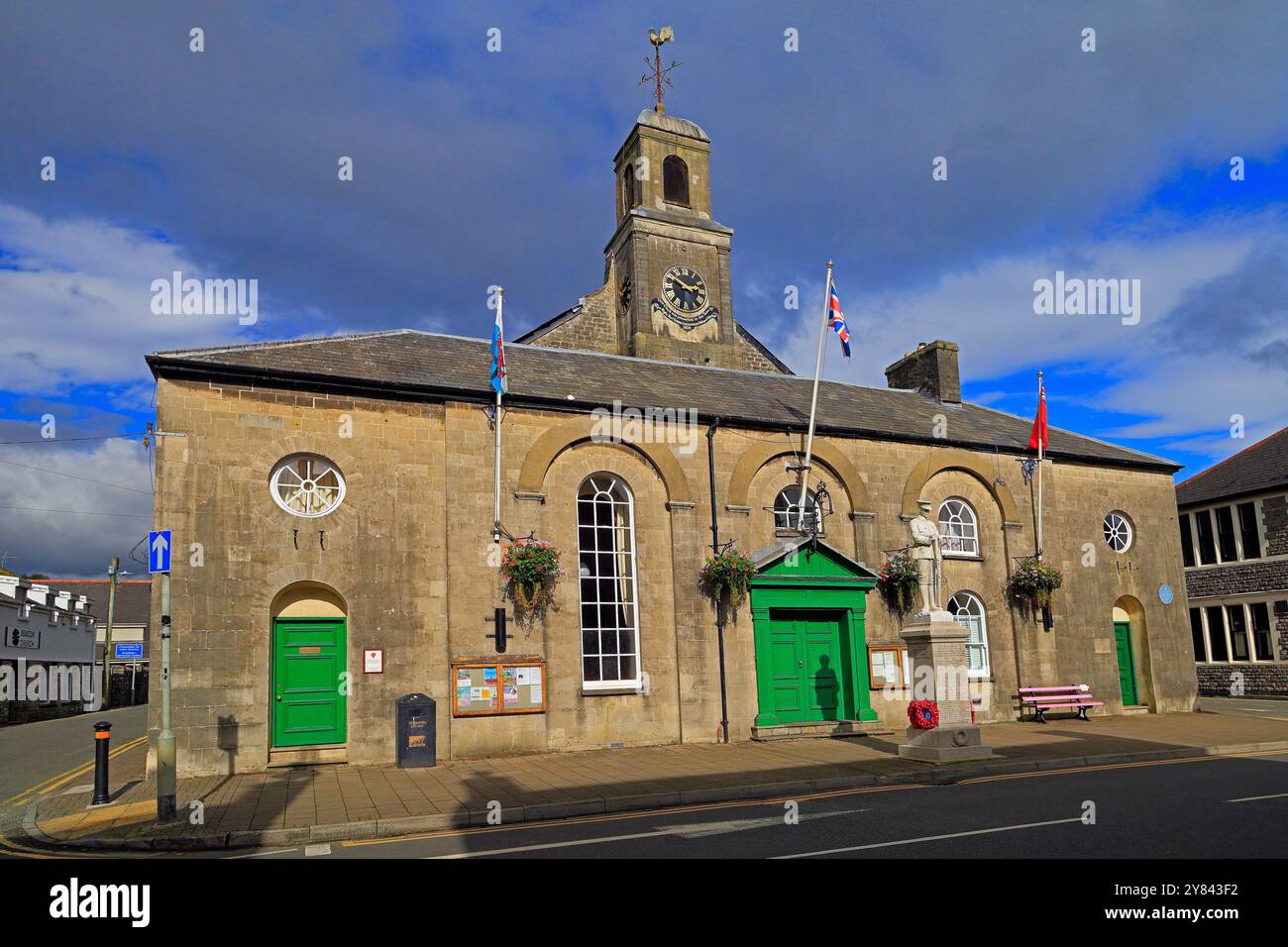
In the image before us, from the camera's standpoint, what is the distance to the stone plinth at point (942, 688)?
48.2 ft

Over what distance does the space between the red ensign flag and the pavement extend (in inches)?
268

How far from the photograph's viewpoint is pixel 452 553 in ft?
53.4

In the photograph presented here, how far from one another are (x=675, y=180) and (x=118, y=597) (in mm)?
44921

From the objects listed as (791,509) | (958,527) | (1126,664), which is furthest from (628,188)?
(1126,664)

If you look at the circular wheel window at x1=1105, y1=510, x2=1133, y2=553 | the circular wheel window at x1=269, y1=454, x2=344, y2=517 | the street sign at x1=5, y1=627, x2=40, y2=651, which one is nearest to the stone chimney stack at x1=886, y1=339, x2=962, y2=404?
the circular wheel window at x1=1105, y1=510, x2=1133, y2=553

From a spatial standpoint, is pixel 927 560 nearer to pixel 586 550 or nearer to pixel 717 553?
pixel 717 553

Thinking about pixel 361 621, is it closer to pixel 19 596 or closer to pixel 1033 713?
pixel 1033 713

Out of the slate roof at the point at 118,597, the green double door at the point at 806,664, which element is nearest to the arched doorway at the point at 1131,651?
the green double door at the point at 806,664

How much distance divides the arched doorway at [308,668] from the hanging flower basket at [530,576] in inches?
112

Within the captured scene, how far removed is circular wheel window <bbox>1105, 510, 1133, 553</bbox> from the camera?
23.7m

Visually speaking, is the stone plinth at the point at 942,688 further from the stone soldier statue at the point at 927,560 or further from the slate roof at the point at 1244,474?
the slate roof at the point at 1244,474

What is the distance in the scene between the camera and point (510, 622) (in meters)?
16.5
